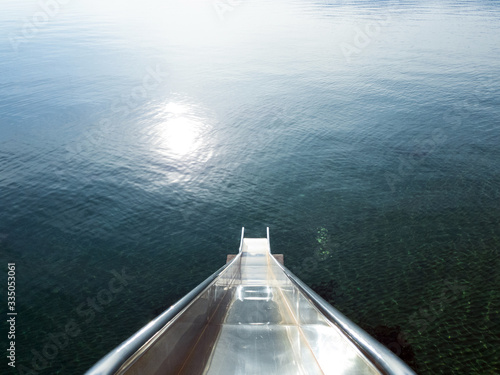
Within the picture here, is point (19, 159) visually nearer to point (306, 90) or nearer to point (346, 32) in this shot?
point (306, 90)

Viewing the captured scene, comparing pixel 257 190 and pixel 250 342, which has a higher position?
pixel 257 190

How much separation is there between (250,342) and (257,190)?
1185 cm

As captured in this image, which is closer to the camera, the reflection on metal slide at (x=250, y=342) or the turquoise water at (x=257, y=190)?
the reflection on metal slide at (x=250, y=342)

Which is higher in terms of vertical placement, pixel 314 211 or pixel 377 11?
pixel 377 11

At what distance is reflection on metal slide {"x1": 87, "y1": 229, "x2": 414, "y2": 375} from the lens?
8.23 feet

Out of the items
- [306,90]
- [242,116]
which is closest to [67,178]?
[242,116]

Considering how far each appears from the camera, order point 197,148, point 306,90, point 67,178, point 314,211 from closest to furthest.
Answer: point 314,211
point 67,178
point 197,148
point 306,90

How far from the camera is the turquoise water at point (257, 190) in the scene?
10625 millimetres

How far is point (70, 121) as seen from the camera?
23109 millimetres

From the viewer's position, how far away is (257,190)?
16.5 metres

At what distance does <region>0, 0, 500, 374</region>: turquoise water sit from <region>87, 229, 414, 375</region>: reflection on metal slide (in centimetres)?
532

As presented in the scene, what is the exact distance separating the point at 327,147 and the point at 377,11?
167 ft

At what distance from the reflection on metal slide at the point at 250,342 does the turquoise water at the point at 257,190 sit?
532 cm

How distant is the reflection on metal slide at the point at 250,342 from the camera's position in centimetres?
251
